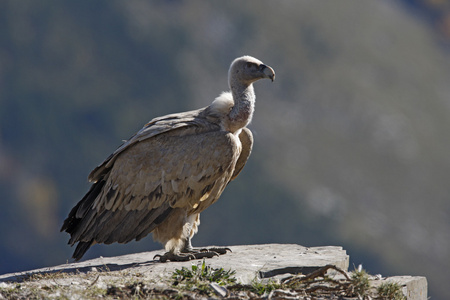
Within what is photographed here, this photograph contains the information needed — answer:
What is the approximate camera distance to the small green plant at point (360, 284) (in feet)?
17.2

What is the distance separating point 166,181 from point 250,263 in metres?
1.23

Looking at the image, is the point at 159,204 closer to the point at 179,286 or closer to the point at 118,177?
the point at 118,177

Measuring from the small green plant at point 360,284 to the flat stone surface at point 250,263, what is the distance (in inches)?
37.5

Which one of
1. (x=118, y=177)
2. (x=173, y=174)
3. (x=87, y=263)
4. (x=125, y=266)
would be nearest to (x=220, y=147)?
(x=173, y=174)

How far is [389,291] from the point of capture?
17.5 feet

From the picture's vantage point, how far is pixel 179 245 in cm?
714

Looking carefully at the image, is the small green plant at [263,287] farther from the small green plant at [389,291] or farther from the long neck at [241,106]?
the long neck at [241,106]

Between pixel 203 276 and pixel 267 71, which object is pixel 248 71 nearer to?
pixel 267 71

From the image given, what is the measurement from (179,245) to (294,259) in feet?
4.17

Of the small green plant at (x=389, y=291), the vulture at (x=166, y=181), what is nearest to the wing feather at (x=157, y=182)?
the vulture at (x=166, y=181)

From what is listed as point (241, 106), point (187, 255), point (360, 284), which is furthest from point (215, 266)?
point (241, 106)

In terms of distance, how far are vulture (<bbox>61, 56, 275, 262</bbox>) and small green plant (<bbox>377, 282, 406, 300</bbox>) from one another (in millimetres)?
2183

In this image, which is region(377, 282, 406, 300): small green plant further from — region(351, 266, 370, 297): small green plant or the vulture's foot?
the vulture's foot

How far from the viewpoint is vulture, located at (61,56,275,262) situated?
6816mm
